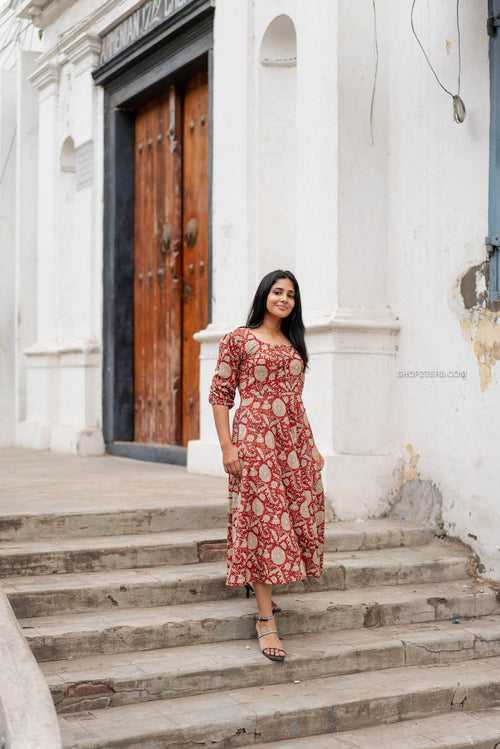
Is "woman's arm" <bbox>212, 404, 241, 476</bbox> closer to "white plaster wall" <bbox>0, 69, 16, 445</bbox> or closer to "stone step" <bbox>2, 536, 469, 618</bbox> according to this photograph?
"stone step" <bbox>2, 536, 469, 618</bbox>

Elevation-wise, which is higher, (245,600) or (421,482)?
(421,482)

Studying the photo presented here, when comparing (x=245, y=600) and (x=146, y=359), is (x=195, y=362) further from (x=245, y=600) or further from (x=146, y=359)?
(x=245, y=600)

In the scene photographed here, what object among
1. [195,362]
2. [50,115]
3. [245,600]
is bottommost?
[245,600]

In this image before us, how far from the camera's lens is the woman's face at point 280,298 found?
16.6 ft

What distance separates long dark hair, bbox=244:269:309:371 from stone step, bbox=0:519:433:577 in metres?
1.20

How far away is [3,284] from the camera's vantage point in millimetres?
12539

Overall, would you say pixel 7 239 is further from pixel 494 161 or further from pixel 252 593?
pixel 252 593

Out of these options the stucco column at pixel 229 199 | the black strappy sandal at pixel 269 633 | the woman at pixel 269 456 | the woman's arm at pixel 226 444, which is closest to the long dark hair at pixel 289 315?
the woman at pixel 269 456

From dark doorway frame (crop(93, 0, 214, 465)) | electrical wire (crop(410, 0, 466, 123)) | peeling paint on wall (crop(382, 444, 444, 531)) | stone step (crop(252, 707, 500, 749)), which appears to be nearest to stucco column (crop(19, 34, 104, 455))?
dark doorway frame (crop(93, 0, 214, 465))

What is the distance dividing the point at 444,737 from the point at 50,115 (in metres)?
8.37

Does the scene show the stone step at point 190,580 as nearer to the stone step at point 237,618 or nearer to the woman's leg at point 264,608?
the stone step at point 237,618

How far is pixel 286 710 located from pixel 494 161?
315 centimetres

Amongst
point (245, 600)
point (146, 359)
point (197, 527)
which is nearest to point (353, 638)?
point (245, 600)

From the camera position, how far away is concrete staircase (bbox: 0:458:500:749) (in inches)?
175
